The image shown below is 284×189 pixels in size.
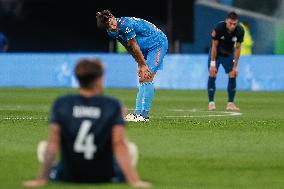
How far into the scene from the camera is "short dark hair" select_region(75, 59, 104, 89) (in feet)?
28.3

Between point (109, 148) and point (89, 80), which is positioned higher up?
point (89, 80)

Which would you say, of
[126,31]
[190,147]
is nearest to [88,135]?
[190,147]

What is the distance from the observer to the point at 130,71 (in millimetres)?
33344

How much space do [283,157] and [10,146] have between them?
10.1 ft

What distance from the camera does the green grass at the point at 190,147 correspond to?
10031 mm

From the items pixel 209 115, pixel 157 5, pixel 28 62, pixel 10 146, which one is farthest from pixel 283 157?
pixel 157 5

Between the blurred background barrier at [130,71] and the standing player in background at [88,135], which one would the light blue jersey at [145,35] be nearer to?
the standing player in background at [88,135]

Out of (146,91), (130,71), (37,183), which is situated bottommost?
(130,71)

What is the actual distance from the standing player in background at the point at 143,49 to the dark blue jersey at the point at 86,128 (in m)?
7.43

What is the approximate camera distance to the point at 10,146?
42.1ft

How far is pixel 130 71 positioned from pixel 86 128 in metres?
24.5

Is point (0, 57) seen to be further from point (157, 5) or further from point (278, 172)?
point (278, 172)

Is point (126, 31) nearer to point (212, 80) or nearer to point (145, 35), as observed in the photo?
point (145, 35)

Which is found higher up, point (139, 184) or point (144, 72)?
point (144, 72)
